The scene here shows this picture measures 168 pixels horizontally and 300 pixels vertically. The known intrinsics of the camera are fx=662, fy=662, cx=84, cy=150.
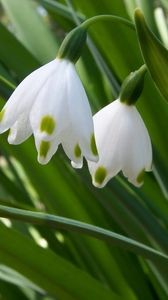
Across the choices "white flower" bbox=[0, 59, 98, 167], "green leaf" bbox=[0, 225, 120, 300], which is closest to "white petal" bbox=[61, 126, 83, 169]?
"white flower" bbox=[0, 59, 98, 167]

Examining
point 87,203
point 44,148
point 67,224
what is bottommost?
point 87,203

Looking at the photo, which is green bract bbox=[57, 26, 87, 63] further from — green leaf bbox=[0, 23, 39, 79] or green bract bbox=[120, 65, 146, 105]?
green leaf bbox=[0, 23, 39, 79]

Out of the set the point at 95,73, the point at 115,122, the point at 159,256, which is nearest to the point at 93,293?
the point at 159,256

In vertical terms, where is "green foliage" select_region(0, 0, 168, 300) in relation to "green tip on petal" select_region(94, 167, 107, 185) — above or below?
below

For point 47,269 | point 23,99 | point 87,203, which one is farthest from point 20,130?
point 87,203

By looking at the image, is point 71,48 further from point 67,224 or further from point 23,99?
point 67,224

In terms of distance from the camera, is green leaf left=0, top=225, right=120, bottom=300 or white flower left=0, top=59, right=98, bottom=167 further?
green leaf left=0, top=225, right=120, bottom=300

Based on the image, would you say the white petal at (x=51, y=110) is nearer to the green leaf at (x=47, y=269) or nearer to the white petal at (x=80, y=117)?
the white petal at (x=80, y=117)

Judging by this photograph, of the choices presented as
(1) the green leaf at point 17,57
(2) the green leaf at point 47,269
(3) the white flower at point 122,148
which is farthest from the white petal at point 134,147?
(1) the green leaf at point 17,57
